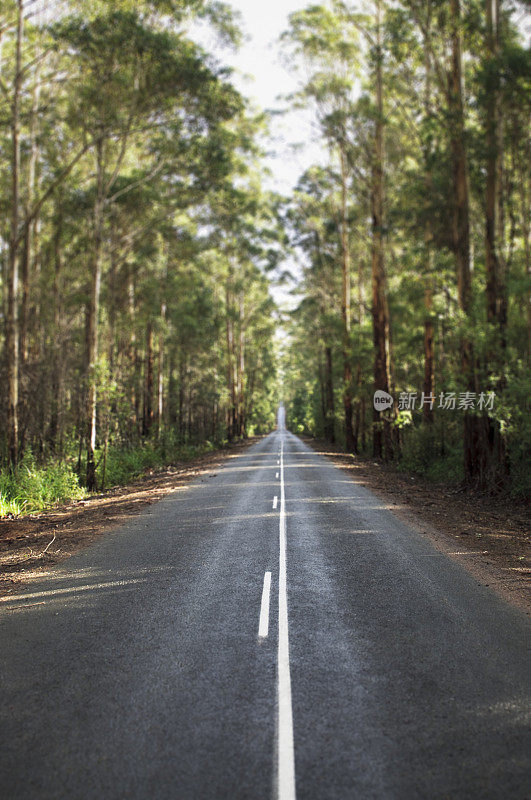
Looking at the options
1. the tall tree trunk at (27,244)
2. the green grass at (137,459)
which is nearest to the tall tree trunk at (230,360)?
the green grass at (137,459)

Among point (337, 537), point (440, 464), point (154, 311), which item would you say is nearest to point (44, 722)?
point (337, 537)

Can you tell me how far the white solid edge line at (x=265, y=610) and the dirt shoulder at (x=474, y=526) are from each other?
9.33 ft

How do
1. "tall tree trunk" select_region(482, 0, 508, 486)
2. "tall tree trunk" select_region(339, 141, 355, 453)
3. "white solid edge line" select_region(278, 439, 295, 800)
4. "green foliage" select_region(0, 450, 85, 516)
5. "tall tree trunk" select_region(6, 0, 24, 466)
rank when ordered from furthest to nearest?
"tall tree trunk" select_region(339, 141, 355, 453), "tall tree trunk" select_region(6, 0, 24, 466), "tall tree trunk" select_region(482, 0, 508, 486), "green foliage" select_region(0, 450, 85, 516), "white solid edge line" select_region(278, 439, 295, 800)

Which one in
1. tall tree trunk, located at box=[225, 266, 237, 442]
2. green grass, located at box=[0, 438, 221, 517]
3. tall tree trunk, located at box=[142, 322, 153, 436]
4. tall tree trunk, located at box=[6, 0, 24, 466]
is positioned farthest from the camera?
tall tree trunk, located at box=[225, 266, 237, 442]

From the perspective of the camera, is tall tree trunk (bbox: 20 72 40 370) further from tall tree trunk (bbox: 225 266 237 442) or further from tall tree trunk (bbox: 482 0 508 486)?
tall tree trunk (bbox: 225 266 237 442)

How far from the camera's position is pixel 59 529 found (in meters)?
9.55

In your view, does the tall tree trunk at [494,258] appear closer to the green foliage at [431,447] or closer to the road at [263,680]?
the green foliage at [431,447]

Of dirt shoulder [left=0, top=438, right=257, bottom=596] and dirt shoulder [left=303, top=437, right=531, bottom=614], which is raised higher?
dirt shoulder [left=0, top=438, right=257, bottom=596]

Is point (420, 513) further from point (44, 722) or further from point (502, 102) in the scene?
point (502, 102)

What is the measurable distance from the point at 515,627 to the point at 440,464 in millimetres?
12106

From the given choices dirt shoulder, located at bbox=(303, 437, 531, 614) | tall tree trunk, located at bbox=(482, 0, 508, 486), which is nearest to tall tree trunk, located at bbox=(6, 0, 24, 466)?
dirt shoulder, located at bbox=(303, 437, 531, 614)

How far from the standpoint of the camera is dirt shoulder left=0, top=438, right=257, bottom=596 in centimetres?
711

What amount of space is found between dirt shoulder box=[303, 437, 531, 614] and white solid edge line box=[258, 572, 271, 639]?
2842 mm

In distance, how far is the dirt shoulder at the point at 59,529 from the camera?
7105mm
